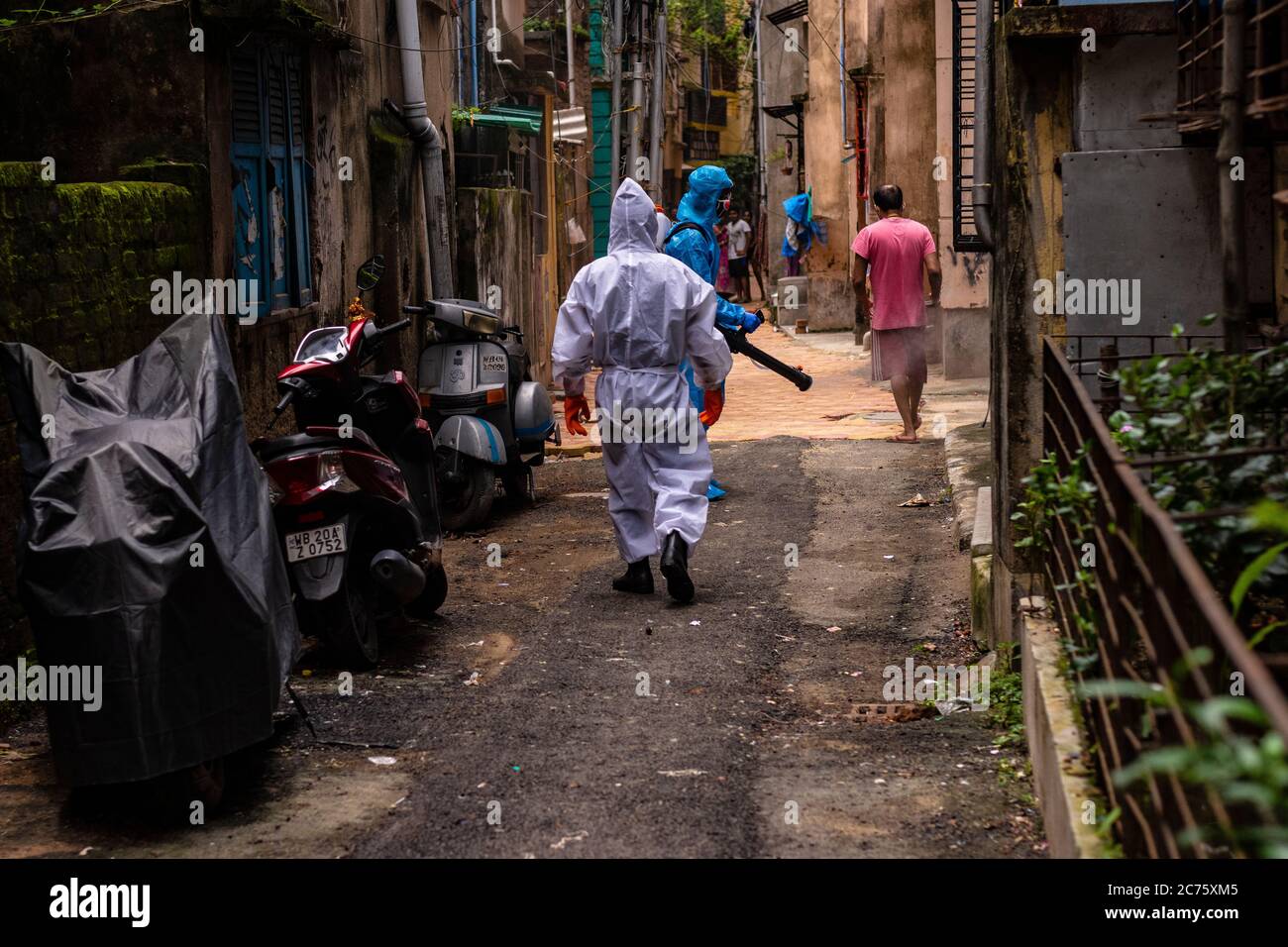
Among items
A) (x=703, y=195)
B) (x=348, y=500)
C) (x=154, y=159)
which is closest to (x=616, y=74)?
(x=703, y=195)

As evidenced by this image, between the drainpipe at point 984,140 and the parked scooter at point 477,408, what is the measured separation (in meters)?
3.38

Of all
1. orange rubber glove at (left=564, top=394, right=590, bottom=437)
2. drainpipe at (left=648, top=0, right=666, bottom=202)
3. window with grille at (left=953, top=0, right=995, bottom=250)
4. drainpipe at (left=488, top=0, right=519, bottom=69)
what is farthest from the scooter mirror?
drainpipe at (left=488, top=0, right=519, bottom=69)

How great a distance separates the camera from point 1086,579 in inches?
160

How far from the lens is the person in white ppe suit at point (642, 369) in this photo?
771cm

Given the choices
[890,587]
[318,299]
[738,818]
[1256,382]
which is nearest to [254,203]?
[318,299]

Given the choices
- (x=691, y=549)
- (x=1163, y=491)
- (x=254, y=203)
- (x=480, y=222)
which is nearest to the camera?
(x=1163, y=491)

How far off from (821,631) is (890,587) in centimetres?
90

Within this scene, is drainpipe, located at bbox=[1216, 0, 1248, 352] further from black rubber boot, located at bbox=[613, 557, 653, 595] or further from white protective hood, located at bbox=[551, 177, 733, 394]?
black rubber boot, located at bbox=[613, 557, 653, 595]

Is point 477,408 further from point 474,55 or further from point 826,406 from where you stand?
point 474,55

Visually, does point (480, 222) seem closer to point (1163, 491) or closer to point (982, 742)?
point (982, 742)

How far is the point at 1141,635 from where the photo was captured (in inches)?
121

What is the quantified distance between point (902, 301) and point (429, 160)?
12.4 ft

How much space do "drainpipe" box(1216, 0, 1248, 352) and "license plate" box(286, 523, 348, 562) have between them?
3.25 meters

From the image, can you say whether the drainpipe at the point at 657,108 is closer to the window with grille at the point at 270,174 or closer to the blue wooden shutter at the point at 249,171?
the window with grille at the point at 270,174
